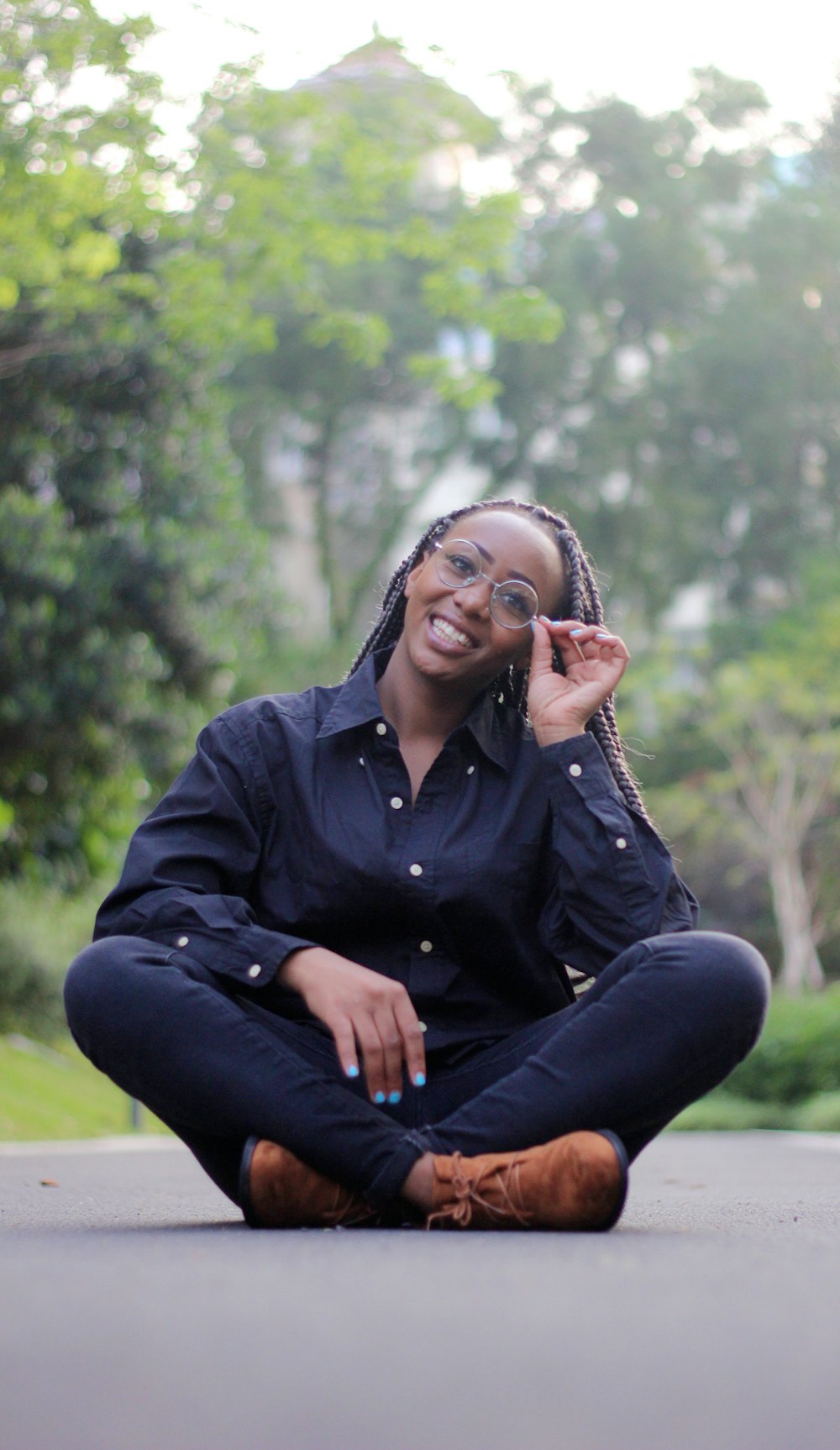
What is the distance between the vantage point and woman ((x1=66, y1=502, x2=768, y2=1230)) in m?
3.00

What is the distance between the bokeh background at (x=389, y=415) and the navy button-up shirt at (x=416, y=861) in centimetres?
648

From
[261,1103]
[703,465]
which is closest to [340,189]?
[261,1103]

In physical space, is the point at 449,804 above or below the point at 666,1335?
below

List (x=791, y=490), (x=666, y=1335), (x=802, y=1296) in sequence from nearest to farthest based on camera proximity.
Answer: (x=666, y=1335), (x=802, y=1296), (x=791, y=490)

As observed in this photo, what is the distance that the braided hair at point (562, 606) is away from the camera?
386 centimetres

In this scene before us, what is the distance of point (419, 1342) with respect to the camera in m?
1.72

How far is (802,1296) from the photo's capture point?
201 cm

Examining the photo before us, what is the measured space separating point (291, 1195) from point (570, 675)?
1.25 m

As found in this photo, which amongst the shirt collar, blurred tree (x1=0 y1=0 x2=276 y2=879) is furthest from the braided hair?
blurred tree (x1=0 y1=0 x2=276 y2=879)

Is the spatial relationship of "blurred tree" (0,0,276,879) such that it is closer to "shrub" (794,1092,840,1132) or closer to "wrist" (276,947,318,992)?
"shrub" (794,1092,840,1132)

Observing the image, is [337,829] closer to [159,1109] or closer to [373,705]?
[373,705]

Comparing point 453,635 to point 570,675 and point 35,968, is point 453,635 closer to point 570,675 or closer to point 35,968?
point 570,675

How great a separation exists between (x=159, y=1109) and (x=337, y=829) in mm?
642

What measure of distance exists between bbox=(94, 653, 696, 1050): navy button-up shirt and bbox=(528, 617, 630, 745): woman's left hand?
7 cm
